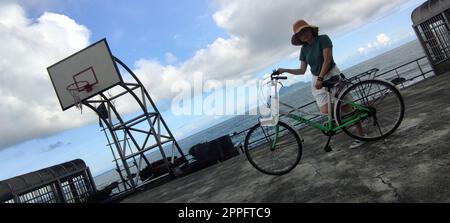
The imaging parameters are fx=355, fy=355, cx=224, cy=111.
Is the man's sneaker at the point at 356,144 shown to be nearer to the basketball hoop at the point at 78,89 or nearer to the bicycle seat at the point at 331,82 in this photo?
the bicycle seat at the point at 331,82

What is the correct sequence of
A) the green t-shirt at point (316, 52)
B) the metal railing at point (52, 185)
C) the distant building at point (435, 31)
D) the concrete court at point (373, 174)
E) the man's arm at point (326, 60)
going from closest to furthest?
the concrete court at point (373, 174) < the man's arm at point (326, 60) < the green t-shirt at point (316, 52) < the distant building at point (435, 31) < the metal railing at point (52, 185)

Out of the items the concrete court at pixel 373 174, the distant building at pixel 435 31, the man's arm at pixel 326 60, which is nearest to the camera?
the concrete court at pixel 373 174

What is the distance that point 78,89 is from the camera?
15227mm

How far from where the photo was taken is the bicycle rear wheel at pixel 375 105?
17.9 ft

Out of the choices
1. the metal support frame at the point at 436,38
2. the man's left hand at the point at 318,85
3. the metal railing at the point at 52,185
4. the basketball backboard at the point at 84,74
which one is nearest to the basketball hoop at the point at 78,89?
the basketball backboard at the point at 84,74

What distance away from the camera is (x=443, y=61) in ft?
51.4

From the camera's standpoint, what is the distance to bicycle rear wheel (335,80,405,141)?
5449 millimetres

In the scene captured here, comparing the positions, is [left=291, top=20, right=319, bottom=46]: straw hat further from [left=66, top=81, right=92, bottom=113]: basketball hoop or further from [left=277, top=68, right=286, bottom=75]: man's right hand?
[left=66, top=81, right=92, bottom=113]: basketball hoop

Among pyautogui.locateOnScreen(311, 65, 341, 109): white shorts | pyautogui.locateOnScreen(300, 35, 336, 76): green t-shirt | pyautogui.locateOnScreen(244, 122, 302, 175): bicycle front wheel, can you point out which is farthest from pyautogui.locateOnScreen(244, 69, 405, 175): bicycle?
pyautogui.locateOnScreen(300, 35, 336, 76): green t-shirt

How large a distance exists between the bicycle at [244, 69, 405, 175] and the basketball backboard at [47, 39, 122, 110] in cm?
1043

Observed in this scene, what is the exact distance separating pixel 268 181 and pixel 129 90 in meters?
11.1

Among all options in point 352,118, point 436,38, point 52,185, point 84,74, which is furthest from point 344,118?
point 52,185
